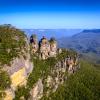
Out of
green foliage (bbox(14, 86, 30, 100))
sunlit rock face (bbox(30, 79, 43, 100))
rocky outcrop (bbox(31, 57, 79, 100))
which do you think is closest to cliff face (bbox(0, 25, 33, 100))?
green foliage (bbox(14, 86, 30, 100))

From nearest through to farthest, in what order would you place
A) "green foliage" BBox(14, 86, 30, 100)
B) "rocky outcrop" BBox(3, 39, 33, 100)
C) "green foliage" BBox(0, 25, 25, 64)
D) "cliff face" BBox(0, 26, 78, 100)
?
"rocky outcrop" BBox(3, 39, 33, 100), "cliff face" BBox(0, 26, 78, 100), "green foliage" BBox(0, 25, 25, 64), "green foliage" BBox(14, 86, 30, 100)

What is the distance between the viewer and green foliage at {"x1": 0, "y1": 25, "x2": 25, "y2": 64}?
83844mm

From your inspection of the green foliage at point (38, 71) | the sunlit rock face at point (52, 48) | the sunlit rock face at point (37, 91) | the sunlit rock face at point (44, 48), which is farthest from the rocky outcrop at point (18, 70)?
the sunlit rock face at point (52, 48)

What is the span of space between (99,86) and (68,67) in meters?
18.3

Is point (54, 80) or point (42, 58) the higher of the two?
point (42, 58)

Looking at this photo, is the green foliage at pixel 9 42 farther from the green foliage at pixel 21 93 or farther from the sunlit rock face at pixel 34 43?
the sunlit rock face at pixel 34 43

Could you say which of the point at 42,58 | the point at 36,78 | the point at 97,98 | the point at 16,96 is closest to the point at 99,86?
the point at 97,98

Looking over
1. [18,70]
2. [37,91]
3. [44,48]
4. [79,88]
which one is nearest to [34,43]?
[44,48]

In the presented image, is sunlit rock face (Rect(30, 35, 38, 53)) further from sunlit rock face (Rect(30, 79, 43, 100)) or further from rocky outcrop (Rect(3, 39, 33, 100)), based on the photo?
rocky outcrop (Rect(3, 39, 33, 100))

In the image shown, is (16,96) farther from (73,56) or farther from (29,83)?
(73,56)

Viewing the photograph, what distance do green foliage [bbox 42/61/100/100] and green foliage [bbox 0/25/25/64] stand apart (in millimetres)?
27558

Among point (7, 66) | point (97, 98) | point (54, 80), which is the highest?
point (7, 66)

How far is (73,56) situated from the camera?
481ft

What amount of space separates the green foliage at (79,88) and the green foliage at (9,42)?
→ 27558 mm
